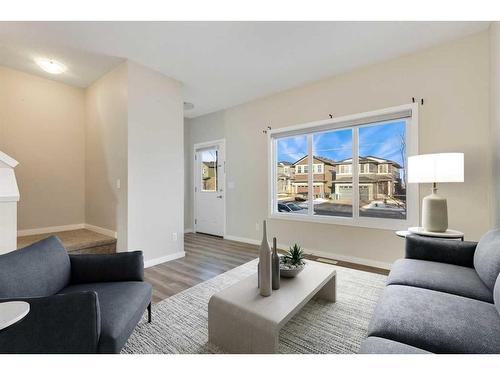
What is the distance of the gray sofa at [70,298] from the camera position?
3.23 feet

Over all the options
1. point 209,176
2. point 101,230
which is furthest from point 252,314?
point 209,176

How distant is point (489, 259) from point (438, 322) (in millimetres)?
751

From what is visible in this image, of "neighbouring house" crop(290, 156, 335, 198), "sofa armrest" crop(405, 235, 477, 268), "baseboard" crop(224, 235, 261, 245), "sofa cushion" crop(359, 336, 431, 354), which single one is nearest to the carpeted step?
"baseboard" crop(224, 235, 261, 245)

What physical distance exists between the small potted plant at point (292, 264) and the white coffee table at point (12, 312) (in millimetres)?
1403

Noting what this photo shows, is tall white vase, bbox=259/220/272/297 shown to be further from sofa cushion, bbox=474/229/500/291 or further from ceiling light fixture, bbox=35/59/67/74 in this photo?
ceiling light fixture, bbox=35/59/67/74

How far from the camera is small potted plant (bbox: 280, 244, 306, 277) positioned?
1.75 m

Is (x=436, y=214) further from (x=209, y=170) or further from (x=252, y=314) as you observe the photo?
(x=209, y=170)

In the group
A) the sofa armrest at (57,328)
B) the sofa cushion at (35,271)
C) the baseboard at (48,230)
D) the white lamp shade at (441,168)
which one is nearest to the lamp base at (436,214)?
the white lamp shade at (441,168)

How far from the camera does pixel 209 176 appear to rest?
5.09 m

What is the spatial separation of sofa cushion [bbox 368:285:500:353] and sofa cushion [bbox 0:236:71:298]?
5.82 feet

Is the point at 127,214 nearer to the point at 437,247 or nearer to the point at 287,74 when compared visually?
the point at 287,74

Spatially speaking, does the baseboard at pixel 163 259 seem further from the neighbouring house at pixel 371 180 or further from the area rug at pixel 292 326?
the neighbouring house at pixel 371 180

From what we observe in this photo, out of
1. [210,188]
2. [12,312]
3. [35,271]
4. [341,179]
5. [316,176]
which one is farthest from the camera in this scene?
[210,188]
